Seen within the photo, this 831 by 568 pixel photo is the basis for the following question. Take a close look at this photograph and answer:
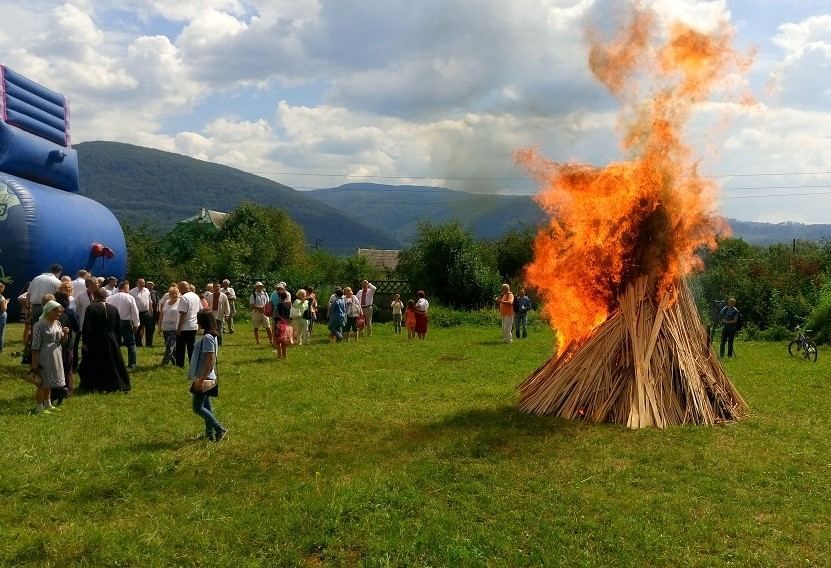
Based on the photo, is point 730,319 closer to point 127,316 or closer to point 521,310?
point 521,310

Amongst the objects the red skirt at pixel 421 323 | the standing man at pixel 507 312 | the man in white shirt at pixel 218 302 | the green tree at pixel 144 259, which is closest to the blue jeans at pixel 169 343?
the man in white shirt at pixel 218 302

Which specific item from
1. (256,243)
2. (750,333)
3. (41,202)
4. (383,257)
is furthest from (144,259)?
(383,257)

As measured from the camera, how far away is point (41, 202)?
66.8ft

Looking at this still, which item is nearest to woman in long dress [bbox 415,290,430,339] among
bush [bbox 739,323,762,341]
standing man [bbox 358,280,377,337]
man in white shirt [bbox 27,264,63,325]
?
standing man [bbox 358,280,377,337]

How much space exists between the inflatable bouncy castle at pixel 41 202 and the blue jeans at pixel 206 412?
13.5m

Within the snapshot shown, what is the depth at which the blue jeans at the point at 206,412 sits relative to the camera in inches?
347

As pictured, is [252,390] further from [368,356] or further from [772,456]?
[772,456]

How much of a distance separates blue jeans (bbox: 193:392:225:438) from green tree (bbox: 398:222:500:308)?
83.3 feet

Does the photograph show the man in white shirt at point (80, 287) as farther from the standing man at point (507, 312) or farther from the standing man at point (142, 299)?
the standing man at point (507, 312)

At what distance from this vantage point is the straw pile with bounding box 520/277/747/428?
31.8ft

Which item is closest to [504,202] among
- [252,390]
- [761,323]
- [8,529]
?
[252,390]

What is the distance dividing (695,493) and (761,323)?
83.1 feet

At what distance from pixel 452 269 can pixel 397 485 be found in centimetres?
2741

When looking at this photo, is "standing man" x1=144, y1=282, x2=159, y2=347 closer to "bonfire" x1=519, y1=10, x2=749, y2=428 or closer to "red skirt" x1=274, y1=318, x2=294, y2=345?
"red skirt" x1=274, y1=318, x2=294, y2=345
